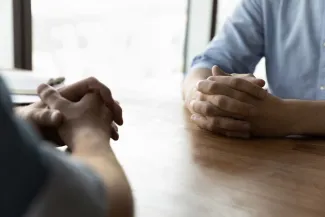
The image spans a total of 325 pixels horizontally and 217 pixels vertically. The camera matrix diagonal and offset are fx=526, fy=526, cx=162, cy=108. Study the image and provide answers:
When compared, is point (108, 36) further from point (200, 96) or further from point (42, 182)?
point (42, 182)

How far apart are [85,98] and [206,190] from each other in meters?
0.25

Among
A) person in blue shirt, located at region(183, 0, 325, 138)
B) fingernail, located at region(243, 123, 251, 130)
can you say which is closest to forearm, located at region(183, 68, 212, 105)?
person in blue shirt, located at region(183, 0, 325, 138)

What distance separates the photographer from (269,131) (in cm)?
97

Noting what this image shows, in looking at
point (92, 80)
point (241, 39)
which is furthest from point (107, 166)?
point (241, 39)

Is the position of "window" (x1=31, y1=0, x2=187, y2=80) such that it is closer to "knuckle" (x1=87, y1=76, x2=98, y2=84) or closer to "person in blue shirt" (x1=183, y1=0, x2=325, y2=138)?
"person in blue shirt" (x1=183, y1=0, x2=325, y2=138)

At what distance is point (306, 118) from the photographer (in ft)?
3.23

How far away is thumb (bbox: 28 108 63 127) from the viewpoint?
0.73 metres

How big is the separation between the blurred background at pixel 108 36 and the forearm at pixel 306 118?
126 centimetres

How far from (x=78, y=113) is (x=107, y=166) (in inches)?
8.7

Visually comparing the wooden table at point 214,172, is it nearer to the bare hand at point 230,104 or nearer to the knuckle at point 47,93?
the bare hand at point 230,104

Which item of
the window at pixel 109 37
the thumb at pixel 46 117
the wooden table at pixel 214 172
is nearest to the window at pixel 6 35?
the window at pixel 109 37

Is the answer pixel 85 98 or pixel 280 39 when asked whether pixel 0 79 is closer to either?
pixel 85 98

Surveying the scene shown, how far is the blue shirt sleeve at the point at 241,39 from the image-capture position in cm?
139

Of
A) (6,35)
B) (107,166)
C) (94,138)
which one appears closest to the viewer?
(107,166)
